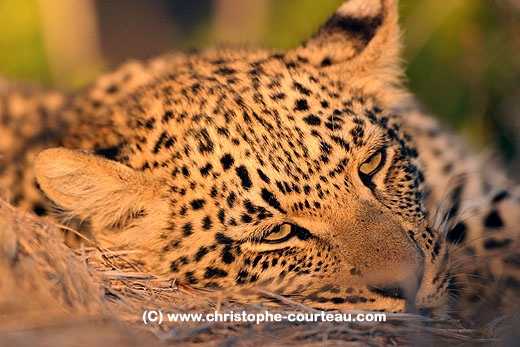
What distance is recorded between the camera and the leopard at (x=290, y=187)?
3.47 m

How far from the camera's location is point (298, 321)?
324 centimetres

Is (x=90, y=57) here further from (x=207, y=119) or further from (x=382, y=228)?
(x=382, y=228)

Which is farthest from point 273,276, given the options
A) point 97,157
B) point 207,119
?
point 97,157

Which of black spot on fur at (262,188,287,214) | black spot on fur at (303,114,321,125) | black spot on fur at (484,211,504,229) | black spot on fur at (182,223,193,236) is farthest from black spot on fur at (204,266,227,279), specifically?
black spot on fur at (484,211,504,229)

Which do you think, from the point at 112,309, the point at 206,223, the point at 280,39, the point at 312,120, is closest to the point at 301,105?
the point at 312,120

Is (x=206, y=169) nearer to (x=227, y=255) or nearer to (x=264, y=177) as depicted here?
(x=264, y=177)

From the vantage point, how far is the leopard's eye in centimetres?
363

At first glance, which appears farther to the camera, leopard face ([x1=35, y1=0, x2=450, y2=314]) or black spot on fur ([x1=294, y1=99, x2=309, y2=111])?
black spot on fur ([x1=294, y1=99, x2=309, y2=111])

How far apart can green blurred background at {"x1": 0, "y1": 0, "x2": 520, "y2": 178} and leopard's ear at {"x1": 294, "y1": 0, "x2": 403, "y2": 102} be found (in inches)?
32.6

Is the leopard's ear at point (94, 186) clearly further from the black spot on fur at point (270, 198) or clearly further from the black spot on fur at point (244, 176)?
the black spot on fur at point (270, 198)

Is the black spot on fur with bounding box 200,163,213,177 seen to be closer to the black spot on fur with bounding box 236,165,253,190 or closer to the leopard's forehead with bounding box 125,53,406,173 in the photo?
the leopard's forehead with bounding box 125,53,406,173

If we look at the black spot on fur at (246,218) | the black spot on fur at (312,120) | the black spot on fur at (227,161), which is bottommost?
the black spot on fur at (246,218)

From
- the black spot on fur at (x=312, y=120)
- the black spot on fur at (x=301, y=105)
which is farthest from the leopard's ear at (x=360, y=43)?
the black spot on fur at (x=312, y=120)

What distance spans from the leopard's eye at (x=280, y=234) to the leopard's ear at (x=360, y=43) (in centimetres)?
138
